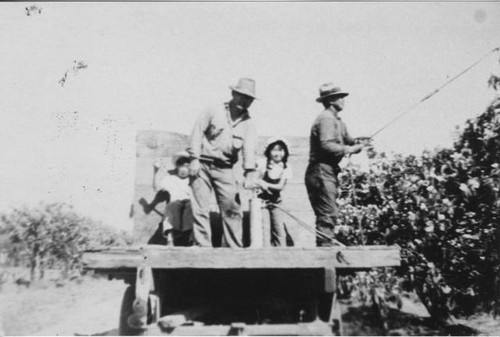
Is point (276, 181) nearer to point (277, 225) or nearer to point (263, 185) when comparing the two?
point (263, 185)

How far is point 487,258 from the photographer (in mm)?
7711

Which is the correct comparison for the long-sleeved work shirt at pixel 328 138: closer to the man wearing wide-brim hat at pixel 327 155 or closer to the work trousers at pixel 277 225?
the man wearing wide-brim hat at pixel 327 155

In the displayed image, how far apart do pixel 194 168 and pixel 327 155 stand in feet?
4.66

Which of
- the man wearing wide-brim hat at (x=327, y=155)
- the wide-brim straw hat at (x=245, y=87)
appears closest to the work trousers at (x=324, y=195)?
the man wearing wide-brim hat at (x=327, y=155)

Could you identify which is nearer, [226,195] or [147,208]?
[226,195]

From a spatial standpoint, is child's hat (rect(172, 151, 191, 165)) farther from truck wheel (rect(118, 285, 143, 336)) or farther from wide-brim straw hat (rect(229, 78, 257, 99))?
truck wheel (rect(118, 285, 143, 336))

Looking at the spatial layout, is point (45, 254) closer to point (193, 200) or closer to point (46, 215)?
point (46, 215)

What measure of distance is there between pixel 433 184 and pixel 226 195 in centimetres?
561

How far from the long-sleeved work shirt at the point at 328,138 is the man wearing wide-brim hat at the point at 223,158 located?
0.67 m

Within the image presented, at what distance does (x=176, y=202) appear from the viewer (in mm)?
4984

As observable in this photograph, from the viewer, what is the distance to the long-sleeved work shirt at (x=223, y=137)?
3.98 meters

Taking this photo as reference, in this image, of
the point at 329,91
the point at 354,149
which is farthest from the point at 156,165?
the point at 354,149

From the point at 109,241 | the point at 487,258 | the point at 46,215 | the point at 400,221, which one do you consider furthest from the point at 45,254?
the point at 487,258

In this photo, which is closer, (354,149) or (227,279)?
(354,149)
